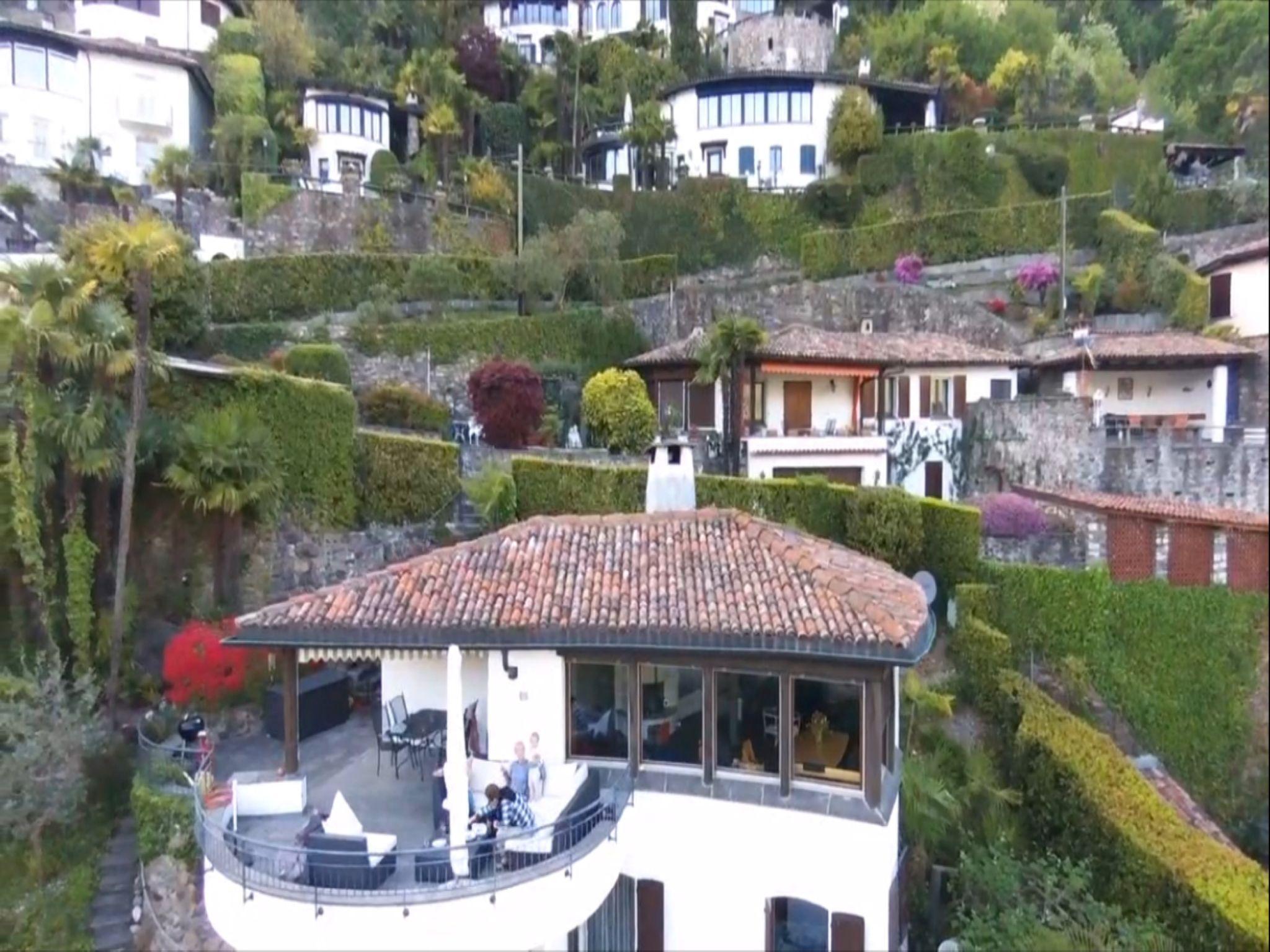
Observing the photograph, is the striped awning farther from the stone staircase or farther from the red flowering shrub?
the stone staircase

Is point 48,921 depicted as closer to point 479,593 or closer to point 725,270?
point 479,593

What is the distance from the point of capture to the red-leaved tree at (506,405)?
26.1m

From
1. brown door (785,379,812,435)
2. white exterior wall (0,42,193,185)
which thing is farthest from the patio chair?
white exterior wall (0,42,193,185)

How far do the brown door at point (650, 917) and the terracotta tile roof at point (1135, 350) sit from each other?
695 inches

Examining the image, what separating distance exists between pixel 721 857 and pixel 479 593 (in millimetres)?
4478

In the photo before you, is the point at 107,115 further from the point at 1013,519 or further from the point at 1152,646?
the point at 1152,646

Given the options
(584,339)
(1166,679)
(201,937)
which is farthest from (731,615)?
(584,339)

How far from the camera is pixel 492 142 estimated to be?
51.0 meters

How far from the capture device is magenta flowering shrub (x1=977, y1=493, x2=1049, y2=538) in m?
21.3

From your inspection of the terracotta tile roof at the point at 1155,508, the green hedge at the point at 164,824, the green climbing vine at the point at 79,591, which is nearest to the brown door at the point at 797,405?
the terracotta tile roof at the point at 1155,508

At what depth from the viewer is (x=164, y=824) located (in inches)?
Result: 554

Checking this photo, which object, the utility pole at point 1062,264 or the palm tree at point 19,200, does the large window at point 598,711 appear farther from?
the utility pole at point 1062,264

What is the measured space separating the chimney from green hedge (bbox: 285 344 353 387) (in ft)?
43.6

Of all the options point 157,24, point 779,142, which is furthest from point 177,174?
point 779,142
